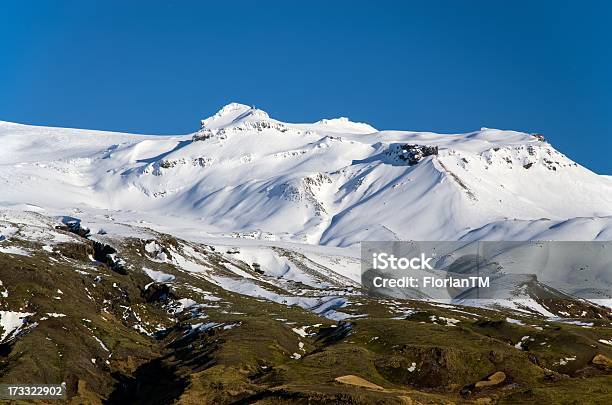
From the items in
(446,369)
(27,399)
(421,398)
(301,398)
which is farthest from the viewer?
(446,369)

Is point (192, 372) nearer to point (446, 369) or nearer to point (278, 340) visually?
point (278, 340)

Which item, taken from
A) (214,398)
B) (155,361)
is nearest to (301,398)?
(214,398)

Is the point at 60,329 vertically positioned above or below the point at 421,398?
above

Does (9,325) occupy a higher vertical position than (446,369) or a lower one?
higher

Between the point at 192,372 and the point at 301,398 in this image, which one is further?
the point at 192,372

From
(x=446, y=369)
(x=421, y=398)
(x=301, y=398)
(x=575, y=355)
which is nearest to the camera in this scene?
(x=301, y=398)

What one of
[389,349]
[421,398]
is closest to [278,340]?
[389,349]

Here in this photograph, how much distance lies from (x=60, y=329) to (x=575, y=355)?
120 m

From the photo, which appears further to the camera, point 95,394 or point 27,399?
point 95,394

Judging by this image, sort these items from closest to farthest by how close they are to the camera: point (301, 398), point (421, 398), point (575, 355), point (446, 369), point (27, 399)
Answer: point (301, 398)
point (421, 398)
point (27, 399)
point (446, 369)
point (575, 355)

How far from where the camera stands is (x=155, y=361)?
193 m

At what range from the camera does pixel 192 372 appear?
6668 inches

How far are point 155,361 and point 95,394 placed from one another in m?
22.0

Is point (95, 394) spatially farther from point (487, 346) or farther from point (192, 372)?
point (487, 346)
